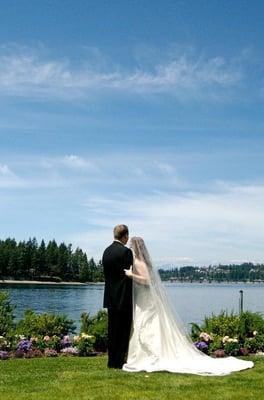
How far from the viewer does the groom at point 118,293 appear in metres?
12.3

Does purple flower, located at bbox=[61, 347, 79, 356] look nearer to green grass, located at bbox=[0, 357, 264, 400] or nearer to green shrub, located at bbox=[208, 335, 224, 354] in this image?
green grass, located at bbox=[0, 357, 264, 400]

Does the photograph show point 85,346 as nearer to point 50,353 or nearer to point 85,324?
point 50,353

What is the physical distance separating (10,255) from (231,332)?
548 feet

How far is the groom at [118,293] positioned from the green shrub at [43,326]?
15.6 feet

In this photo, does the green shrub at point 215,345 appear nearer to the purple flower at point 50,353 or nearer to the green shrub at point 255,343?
the green shrub at point 255,343

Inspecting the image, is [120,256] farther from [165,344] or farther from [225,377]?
[225,377]

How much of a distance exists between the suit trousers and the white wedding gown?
131 millimetres

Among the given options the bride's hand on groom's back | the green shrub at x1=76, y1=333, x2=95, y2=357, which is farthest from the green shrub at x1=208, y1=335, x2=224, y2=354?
the bride's hand on groom's back

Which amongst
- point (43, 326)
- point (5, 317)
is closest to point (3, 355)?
point (43, 326)

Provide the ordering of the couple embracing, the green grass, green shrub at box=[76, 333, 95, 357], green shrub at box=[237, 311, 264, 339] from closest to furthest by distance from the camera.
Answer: the green grass → the couple embracing → green shrub at box=[76, 333, 95, 357] → green shrub at box=[237, 311, 264, 339]

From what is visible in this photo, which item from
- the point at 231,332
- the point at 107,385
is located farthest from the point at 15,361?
the point at 231,332

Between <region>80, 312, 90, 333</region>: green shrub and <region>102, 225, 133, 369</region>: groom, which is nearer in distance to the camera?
<region>102, 225, 133, 369</region>: groom

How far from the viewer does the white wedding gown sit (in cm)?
1208

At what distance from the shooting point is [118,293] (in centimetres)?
1233
